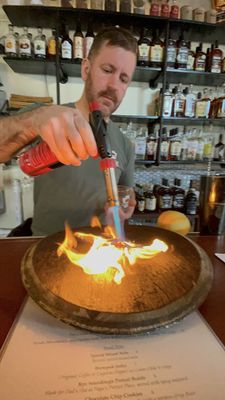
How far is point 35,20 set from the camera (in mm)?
1858

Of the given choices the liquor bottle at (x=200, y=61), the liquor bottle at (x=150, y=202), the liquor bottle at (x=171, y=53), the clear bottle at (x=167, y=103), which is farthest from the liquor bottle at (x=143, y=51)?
the liquor bottle at (x=150, y=202)

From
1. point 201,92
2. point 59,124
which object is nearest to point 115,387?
point 59,124

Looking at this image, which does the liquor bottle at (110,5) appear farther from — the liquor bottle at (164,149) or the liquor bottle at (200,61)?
the liquor bottle at (164,149)

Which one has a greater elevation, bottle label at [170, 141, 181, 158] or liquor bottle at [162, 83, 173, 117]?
liquor bottle at [162, 83, 173, 117]

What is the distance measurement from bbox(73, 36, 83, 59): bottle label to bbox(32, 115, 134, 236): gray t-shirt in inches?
41.2

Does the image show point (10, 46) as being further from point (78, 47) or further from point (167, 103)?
point (167, 103)

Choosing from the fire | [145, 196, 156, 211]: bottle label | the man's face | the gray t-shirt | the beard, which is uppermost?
the man's face

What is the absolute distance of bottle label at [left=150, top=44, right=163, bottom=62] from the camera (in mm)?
1890

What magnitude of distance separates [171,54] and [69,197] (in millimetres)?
1445

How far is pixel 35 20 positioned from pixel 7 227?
1.59 meters

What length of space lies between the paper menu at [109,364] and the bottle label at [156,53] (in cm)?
194

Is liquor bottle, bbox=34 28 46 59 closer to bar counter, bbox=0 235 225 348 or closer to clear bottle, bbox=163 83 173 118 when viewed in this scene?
clear bottle, bbox=163 83 173 118

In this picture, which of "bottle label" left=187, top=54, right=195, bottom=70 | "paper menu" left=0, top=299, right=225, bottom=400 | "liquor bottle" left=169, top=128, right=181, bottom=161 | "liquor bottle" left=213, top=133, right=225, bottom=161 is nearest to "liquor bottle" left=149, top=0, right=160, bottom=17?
"bottle label" left=187, top=54, right=195, bottom=70

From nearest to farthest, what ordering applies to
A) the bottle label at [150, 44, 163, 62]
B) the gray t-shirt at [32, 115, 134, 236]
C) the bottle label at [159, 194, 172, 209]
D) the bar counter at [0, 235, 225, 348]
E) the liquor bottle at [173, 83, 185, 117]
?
the bar counter at [0, 235, 225, 348], the gray t-shirt at [32, 115, 134, 236], the bottle label at [150, 44, 163, 62], the liquor bottle at [173, 83, 185, 117], the bottle label at [159, 194, 172, 209]
